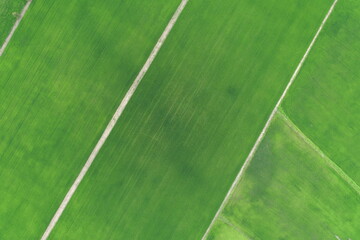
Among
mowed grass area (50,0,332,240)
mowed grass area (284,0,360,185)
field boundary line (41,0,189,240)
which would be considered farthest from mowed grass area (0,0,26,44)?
mowed grass area (284,0,360,185)

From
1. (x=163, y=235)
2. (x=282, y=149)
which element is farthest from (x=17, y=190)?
(x=282, y=149)

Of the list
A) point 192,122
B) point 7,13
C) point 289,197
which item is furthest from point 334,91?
point 7,13

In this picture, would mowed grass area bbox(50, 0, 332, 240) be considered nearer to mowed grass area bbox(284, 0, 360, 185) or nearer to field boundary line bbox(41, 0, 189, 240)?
field boundary line bbox(41, 0, 189, 240)

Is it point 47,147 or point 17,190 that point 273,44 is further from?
point 17,190

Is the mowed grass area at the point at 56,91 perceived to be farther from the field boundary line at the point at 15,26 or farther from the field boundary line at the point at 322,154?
the field boundary line at the point at 322,154

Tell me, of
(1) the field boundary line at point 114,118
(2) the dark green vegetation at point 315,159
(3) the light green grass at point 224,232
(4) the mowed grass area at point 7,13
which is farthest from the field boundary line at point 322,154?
(4) the mowed grass area at point 7,13

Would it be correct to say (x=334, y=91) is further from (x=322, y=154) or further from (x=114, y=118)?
(x=114, y=118)

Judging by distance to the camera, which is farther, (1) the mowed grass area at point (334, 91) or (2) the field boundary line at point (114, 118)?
(1) the mowed grass area at point (334, 91)
